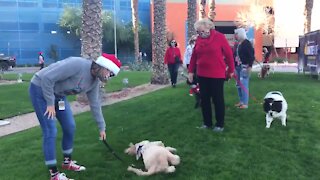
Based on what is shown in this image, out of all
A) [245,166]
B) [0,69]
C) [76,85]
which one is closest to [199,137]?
[245,166]

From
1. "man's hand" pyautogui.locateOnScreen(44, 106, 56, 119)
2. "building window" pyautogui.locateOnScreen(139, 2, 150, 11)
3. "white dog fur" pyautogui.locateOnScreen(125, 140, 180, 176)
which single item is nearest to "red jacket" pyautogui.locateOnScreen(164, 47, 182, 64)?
"white dog fur" pyautogui.locateOnScreen(125, 140, 180, 176)

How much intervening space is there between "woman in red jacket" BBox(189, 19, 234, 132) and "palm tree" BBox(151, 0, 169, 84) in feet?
32.4

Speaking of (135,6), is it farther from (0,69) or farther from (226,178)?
(226,178)

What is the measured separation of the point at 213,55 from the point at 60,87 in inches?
106

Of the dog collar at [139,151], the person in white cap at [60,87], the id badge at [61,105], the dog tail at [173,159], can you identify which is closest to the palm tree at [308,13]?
the dog collar at [139,151]

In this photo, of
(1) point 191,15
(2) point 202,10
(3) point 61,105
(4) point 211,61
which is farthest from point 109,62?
(2) point 202,10

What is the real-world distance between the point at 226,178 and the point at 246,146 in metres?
1.25

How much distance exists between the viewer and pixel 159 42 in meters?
16.3

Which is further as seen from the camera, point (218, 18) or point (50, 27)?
point (218, 18)

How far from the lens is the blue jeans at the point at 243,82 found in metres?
8.05

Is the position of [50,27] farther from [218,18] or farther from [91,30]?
[91,30]

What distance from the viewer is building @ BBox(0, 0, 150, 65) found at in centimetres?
4844

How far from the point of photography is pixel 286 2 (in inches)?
1560


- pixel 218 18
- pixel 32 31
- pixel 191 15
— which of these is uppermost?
pixel 218 18
